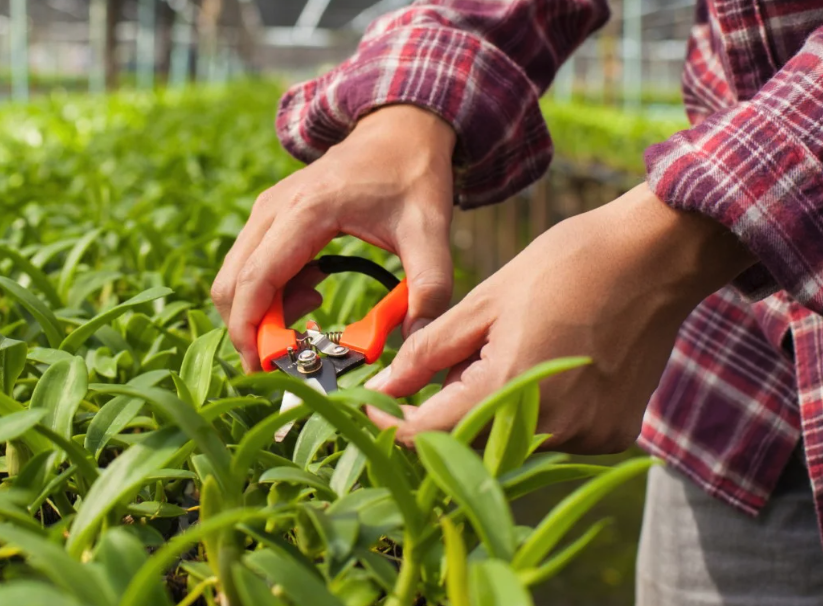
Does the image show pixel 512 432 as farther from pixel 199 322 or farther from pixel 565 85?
pixel 565 85

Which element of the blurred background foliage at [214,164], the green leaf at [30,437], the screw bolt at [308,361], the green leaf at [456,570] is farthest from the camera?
the blurred background foliage at [214,164]

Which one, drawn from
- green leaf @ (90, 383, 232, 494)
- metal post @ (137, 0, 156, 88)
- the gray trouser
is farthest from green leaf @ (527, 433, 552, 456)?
metal post @ (137, 0, 156, 88)

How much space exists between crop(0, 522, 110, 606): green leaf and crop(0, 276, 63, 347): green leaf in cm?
47

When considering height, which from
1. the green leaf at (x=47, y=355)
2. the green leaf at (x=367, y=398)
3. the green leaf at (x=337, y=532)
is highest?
the green leaf at (x=367, y=398)

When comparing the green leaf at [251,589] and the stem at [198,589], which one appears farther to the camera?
the stem at [198,589]

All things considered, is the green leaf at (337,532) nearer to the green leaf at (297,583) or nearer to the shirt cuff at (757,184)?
the green leaf at (297,583)

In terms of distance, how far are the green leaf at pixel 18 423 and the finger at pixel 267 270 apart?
0.42 meters

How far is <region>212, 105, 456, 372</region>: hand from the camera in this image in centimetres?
111

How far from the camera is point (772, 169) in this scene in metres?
1.01

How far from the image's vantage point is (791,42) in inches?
54.9

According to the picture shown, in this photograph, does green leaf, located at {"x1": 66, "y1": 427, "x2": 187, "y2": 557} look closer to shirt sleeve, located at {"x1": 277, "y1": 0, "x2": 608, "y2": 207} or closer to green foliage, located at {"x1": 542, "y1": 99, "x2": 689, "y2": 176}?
shirt sleeve, located at {"x1": 277, "y1": 0, "x2": 608, "y2": 207}

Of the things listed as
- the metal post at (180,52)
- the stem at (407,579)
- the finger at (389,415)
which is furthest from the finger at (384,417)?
the metal post at (180,52)

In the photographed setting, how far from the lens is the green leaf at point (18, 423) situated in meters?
0.68

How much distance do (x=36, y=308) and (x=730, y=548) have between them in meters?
1.41
